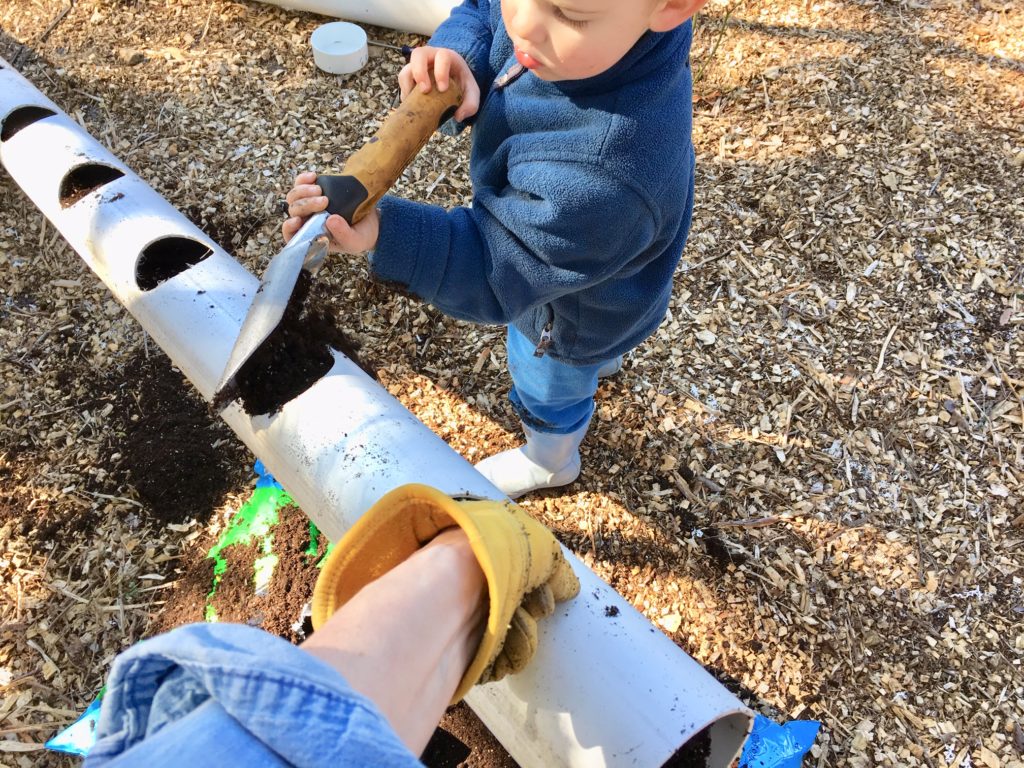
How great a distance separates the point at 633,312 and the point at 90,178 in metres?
1.90

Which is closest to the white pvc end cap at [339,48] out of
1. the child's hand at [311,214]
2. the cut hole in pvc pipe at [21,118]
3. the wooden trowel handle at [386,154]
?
the cut hole in pvc pipe at [21,118]

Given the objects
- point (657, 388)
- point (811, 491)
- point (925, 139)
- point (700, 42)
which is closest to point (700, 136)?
point (700, 42)

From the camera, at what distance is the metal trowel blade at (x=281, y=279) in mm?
1134

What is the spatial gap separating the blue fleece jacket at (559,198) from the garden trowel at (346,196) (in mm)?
78

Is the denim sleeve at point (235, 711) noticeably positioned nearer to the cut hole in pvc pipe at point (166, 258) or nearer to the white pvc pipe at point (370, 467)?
the white pvc pipe at point (370, 467)

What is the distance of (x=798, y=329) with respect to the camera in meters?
2.62

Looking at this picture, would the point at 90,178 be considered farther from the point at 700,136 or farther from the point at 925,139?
the point at 925,139

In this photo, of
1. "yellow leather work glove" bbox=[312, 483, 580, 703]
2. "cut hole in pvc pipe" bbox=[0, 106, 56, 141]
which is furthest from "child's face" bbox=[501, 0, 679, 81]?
"cut hole in pvc pipe" bbox=[0, 106, 56, 141]

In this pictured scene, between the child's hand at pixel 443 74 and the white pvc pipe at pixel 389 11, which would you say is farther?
the white pvc pipe at pixel 389 11

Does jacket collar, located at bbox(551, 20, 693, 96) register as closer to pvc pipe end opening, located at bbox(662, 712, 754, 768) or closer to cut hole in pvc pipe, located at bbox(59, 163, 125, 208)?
pvc pipe end opening, located at bbox(662, 712, 754, 768)

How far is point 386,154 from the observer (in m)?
1.24

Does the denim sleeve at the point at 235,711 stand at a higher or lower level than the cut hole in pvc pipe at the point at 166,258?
higher

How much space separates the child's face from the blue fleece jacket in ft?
0.27

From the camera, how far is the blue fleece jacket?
1.18 m
